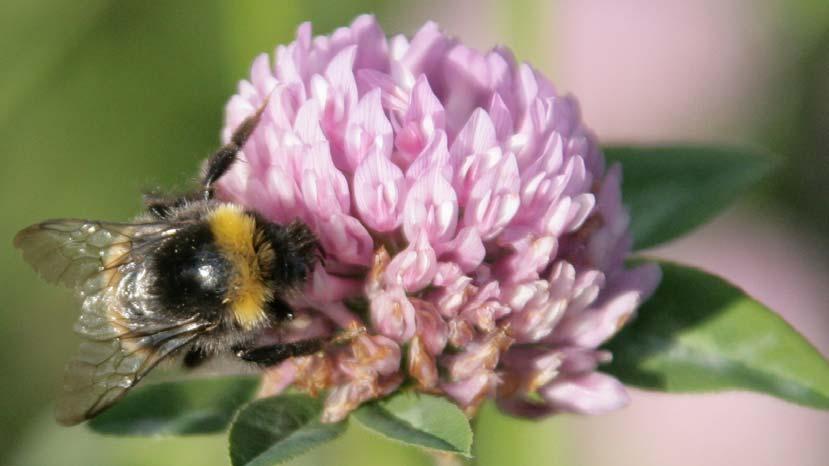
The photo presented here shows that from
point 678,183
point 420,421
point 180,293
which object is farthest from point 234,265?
point 678,183

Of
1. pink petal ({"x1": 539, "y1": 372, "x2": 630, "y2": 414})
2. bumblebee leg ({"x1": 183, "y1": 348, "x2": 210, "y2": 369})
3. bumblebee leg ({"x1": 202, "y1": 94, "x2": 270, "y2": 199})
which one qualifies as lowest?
bumblebee leg ({"x1": 183, "y1": 348, "x2": 210, "y2": 369})

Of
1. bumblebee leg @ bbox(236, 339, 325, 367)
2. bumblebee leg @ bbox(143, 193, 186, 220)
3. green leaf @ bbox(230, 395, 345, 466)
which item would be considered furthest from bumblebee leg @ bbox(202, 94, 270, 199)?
green leaf @ bbox(230, 395, 345, 466)

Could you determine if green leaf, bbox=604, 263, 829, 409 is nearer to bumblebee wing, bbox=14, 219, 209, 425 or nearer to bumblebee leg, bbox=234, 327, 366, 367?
bumblebee leg, bbox=234, 327, 366, 367

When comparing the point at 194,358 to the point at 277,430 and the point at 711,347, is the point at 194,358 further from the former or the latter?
the point at 711,347

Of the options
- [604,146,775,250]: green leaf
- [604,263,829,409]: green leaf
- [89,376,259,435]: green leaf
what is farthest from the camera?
[604,146,775,250]: green leaf

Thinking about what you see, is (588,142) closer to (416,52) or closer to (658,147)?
(416,52)

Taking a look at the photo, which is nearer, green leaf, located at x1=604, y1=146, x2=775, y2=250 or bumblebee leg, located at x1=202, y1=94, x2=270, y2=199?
bumblebee leg, located at x1=202, y1=94, x2=270, y2=199

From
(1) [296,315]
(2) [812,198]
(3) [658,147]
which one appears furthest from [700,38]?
(1) [296,315]
